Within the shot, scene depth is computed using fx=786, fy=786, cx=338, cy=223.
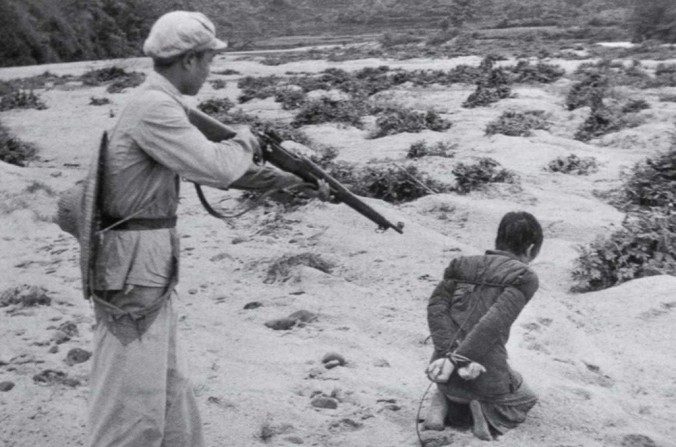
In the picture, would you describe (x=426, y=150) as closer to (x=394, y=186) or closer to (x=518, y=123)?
(x=394, y=186)

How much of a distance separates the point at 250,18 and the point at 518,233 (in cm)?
5274

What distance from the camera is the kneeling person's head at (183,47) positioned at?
247 cm

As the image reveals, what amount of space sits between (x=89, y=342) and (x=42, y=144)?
747 cm

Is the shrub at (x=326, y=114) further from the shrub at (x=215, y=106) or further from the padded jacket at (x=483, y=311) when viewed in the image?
the padded jacket at (x=483, y=311)

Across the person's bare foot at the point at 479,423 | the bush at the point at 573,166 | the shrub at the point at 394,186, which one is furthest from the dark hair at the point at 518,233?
the bush at the point at 573,166

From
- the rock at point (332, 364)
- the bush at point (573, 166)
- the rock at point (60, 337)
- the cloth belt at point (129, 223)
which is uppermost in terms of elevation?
the cloth belt at point (129, 223)

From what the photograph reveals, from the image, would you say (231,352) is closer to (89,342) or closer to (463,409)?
(89,342)

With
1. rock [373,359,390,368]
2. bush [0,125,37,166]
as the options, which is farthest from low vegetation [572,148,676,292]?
bush [0,125,37,166]

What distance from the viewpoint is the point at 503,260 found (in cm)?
354

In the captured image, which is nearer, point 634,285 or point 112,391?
point 112,391

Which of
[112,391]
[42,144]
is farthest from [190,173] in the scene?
[42,144]

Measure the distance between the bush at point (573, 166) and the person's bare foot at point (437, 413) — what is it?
574 cm

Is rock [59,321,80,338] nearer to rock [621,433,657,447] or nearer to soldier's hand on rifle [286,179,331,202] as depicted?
soldier's hand on rifle [286,179,331,202]

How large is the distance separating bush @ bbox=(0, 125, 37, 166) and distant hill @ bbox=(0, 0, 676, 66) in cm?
2202
